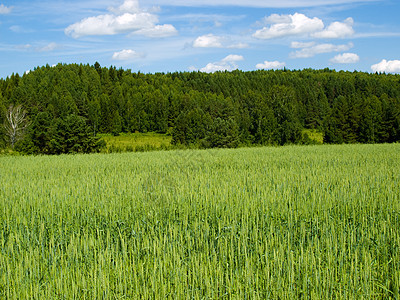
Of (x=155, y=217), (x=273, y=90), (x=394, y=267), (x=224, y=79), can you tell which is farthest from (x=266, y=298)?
(x=224, y=79)

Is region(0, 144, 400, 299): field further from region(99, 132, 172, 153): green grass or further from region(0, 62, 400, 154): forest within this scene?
region(99, 132, 172, 153): green grass

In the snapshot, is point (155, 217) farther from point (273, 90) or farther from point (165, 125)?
point (165, 125)

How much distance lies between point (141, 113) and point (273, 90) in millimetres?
39457

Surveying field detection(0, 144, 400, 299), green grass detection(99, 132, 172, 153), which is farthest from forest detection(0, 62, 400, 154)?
field detection(0, 144, 400, 299)

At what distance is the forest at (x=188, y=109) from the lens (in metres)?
54.2

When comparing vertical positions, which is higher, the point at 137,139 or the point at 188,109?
the point at 188,109

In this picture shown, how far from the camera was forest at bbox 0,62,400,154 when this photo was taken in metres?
54.2

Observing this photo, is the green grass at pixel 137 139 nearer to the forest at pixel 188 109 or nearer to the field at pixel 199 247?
the forest at pixel 188 109

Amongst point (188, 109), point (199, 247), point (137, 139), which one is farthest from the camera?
point (188, 109)

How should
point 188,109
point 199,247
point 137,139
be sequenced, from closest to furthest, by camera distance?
point 199,247, point 137,139, point 188,109

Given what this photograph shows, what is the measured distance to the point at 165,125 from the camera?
10038 centimetres

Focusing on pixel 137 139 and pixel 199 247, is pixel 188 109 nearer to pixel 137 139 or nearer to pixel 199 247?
pixel 137 139

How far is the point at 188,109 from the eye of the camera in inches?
3802

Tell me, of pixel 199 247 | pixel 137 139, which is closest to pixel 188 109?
pixel 137 139
